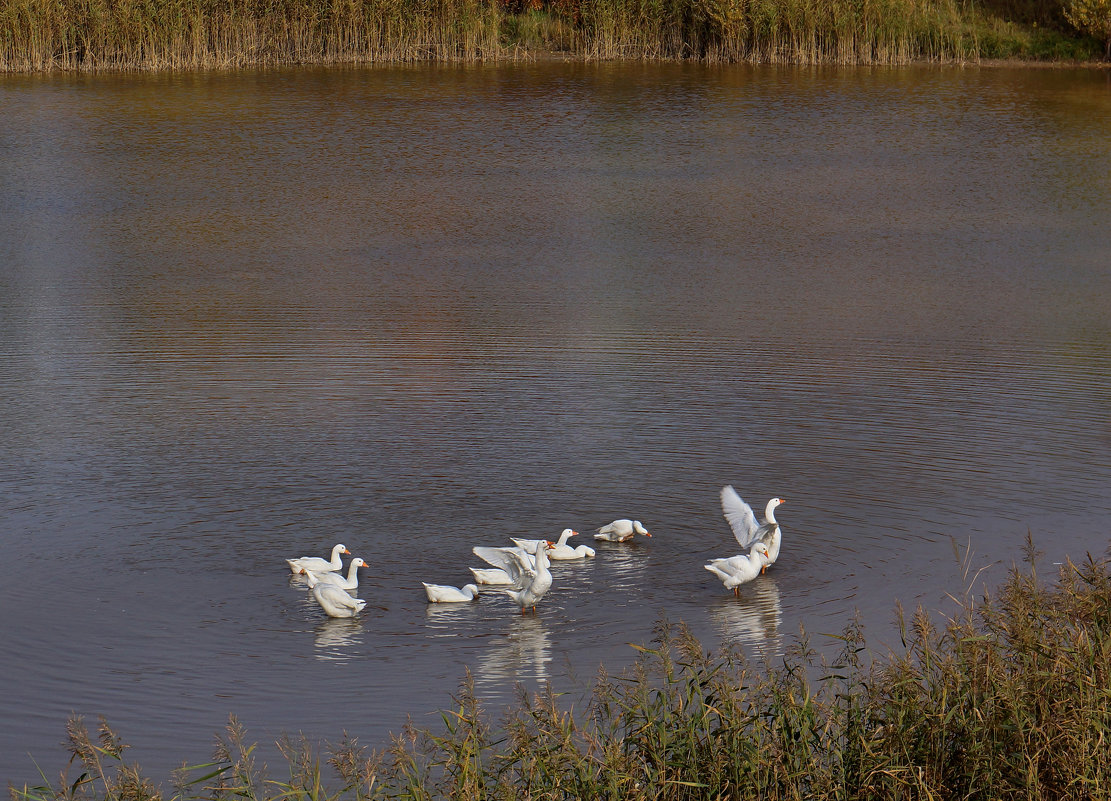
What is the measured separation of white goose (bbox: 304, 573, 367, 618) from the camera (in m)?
7.44

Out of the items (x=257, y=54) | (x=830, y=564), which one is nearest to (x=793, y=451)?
(x=830, y=564)

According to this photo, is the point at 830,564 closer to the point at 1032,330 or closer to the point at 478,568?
the point at 478,568

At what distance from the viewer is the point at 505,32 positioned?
3612cm

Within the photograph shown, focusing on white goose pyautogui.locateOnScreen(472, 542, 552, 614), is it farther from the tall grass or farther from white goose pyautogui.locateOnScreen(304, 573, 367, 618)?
the tall grass

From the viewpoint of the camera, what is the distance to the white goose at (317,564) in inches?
307

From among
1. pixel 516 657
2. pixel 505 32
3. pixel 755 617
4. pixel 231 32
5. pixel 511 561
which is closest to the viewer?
pixel 516 657

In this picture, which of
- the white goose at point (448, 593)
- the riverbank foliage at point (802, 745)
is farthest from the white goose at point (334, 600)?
the riverbank foliage at point (802, 745)

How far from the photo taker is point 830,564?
8.33 m

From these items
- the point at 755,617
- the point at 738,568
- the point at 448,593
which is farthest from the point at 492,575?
the point at 755,617

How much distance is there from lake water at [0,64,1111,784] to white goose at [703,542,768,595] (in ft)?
0.40

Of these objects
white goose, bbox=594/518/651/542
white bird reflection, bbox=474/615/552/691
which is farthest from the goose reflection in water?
white goose, bbox=594/518/651/542

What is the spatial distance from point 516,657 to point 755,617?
138 centimetres

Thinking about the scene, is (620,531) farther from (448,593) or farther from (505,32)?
(505,32)

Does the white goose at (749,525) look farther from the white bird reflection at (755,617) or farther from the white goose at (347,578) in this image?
the white goose at (347,578)
